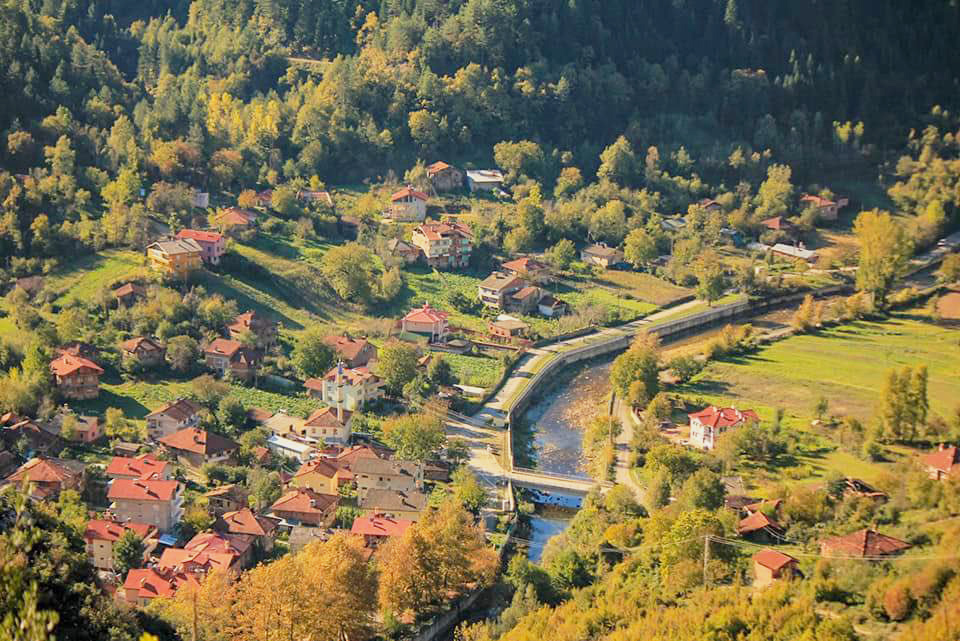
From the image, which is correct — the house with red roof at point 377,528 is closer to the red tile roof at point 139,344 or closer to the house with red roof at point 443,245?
the red tile roof at point 139,344

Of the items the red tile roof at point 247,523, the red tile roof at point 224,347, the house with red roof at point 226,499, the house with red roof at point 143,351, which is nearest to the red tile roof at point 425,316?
the red tile roof at point 224,347

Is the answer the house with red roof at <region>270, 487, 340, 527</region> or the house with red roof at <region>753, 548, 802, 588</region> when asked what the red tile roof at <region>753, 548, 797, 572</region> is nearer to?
the house with red roof at <region>753, 548, 802, 588</region>

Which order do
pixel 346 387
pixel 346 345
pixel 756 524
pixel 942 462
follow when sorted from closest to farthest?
pixel 756 524
pixel 942 462
pixel 346 387
pixel 346 345

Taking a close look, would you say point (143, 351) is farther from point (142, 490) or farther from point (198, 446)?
point (142, 490)

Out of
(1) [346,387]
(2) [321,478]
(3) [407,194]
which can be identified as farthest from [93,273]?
(2) [321,478]

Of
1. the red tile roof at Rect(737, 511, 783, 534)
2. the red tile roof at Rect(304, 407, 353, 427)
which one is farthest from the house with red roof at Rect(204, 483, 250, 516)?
the red tile roof at Rect(737, 511, 783, 534)
